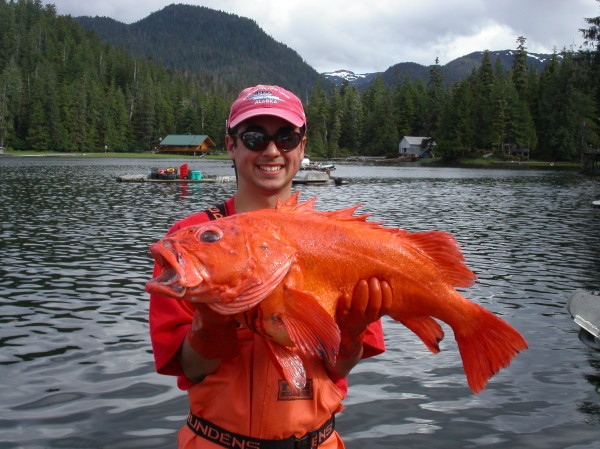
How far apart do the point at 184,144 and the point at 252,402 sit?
15086 cm

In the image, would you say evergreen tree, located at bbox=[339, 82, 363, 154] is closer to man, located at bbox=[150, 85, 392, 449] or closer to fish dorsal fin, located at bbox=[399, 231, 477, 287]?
fish dorsal fin, located at bbox=[399, 231, 477, 287]

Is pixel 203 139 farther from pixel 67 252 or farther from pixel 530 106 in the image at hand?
pixel 67 252

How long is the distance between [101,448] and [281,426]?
4.64 meters

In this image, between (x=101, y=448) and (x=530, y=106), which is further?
(x=530, y=106)

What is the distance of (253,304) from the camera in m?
2.50

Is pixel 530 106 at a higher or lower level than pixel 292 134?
higher

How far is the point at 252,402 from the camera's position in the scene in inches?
118

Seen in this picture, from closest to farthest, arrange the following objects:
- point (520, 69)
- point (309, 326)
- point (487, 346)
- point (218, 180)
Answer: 1. point (309, 326)
2. point (487, 346)
3. point (218, 180)
4. point (520, 69)

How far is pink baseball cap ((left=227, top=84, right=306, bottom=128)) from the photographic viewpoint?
3434 millimetres

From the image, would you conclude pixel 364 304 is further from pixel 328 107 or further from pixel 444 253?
pixel 328 107

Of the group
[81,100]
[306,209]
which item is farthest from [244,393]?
[81,100]

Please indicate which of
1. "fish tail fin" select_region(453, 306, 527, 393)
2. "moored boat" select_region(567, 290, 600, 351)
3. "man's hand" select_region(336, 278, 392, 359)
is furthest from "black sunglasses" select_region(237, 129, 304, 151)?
"moored boat" select_region(567, 290, 600, 351)

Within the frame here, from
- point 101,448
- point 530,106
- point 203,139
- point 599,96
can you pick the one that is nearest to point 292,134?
point 101,448

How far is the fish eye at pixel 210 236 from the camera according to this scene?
2582 mm
